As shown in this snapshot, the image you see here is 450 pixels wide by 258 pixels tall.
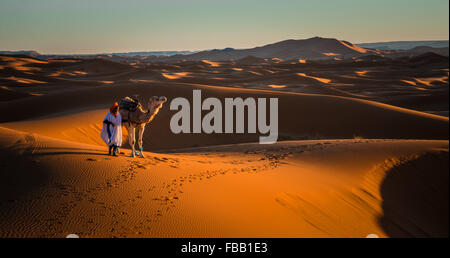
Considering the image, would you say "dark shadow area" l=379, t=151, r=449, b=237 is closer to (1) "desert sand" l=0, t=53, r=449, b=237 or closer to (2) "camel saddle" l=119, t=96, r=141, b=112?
(1) "desert sand" l=0, t=53, r=449, b=237

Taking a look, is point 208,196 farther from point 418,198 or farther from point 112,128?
point 418,198

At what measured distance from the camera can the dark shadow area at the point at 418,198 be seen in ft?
23.5

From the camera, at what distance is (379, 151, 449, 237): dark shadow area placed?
715 cm

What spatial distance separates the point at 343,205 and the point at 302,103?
53.8ft

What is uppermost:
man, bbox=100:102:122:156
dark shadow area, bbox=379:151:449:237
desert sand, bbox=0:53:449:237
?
man, bbox=100:102:122:156

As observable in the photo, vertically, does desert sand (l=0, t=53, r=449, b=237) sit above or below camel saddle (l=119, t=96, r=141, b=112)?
below

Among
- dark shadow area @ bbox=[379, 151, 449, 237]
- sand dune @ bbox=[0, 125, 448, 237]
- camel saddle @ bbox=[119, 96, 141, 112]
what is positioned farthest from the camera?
camel saddle @ bbox=[119, 96, 141, 112]

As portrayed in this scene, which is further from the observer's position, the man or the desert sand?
the man

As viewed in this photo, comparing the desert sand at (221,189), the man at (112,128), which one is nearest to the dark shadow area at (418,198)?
the desert sand at (221,189)

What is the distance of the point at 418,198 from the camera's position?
8.62 metres

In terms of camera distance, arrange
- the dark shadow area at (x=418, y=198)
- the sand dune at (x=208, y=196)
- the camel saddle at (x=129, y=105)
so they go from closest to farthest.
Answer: the sand dune at (x=208, y=196) < the dark shadow area at (x=418, y=198) < the camel saddle at (x=129, y=105)

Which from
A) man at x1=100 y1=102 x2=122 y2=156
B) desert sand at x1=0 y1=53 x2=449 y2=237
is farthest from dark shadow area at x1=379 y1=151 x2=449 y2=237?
man at x1=100 y1=102 x2=122 y2=156

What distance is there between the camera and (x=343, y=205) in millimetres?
6812

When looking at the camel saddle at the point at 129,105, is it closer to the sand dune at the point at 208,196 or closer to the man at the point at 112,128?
the man at the point at 112,128
